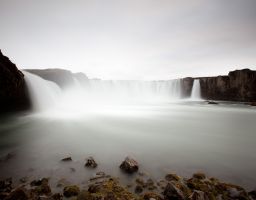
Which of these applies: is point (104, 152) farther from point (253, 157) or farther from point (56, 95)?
point (56, 95)

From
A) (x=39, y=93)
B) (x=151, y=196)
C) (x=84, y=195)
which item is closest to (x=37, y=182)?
(x=84, y=195)

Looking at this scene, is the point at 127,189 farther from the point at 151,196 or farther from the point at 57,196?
the point at 57,196

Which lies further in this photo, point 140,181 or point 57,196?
point 140,181

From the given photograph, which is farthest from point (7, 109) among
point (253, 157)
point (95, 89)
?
point (95, 89)

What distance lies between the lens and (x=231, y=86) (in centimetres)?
5653

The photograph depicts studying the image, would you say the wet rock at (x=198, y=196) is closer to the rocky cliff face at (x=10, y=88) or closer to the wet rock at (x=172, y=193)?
the wet rock at (x=172, y=193)

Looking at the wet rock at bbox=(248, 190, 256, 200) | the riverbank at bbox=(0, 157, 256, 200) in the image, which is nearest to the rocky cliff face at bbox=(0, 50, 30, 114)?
the riverbank at bbox=(0, 157, 256, 200)

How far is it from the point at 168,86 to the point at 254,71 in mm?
29264

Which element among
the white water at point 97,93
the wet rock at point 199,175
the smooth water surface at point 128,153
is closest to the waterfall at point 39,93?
the white water at point 97,93

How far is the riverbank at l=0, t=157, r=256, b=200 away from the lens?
5.00 m

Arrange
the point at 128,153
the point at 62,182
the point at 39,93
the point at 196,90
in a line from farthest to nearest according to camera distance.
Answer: the point at 196,90
the point at 39,93
the point at 128,153
the point at 62,182

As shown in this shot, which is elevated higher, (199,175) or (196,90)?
(196,90)

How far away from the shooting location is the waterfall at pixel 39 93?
2474cm

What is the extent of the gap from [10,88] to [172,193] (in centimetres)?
2066
